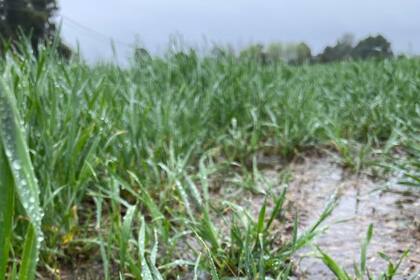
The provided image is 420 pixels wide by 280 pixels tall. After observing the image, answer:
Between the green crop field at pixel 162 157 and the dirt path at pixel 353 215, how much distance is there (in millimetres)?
65

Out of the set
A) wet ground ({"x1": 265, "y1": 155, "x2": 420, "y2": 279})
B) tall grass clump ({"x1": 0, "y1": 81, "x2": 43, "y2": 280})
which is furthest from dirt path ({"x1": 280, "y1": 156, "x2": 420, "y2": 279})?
tall grass clump ({"x1": 0, "y1": 81, "x2": 43, "y2": 280})

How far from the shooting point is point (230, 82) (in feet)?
8.76

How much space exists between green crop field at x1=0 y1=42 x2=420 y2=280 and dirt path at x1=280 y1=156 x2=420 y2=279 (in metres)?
0.06

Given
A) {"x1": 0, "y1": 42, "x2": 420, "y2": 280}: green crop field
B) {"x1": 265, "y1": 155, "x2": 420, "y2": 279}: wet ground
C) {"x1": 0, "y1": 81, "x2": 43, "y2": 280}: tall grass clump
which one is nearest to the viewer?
{"x1": 0, "y1": 81, "x2": 43, "y2": 280}: tall grass clump

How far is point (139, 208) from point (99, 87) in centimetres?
37

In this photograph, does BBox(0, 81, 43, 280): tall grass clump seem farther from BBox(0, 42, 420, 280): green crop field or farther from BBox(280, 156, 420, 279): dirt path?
BBox(280, 156, 420, 279): dirt path

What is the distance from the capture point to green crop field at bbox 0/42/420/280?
1.05 metres

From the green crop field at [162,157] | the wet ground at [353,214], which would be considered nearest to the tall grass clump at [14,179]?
the green crop field at [162,157]

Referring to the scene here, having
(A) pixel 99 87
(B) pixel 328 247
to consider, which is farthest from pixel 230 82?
(B) pixel 328 247

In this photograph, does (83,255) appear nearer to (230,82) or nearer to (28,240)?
(28,240)

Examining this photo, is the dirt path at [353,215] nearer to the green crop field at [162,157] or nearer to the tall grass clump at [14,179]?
the green crop field at [162,157]

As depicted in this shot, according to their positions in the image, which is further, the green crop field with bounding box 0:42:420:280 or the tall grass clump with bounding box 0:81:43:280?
the green crop field with bounding box 0:42:420:280

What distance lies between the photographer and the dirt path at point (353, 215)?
123 centimetres

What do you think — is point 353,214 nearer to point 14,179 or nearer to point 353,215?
point 353,215
